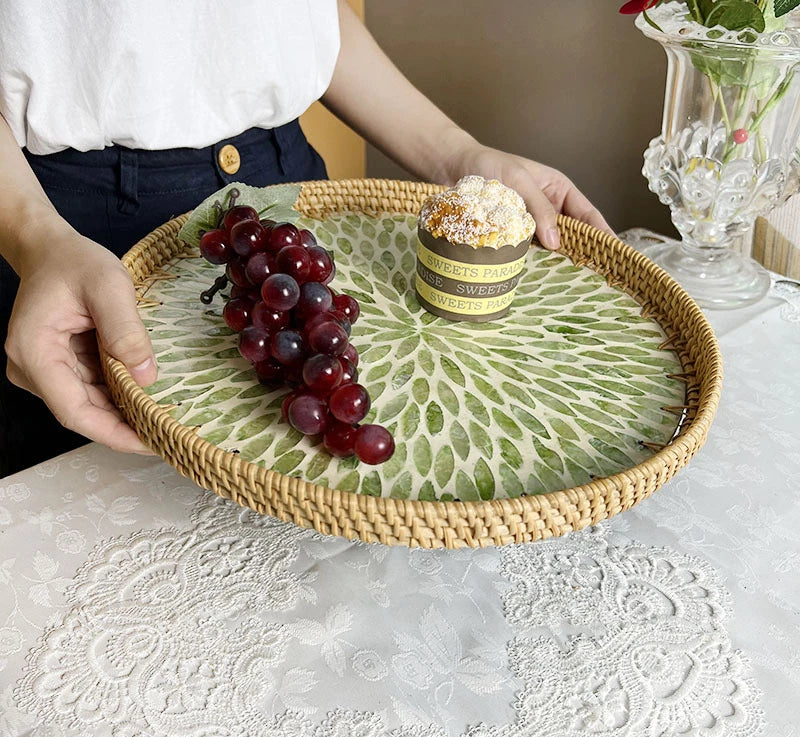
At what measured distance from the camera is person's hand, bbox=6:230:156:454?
0.71 meters

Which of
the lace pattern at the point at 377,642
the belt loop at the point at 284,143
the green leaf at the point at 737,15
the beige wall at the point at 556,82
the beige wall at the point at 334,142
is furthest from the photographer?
the beige wall at the point at 334,142

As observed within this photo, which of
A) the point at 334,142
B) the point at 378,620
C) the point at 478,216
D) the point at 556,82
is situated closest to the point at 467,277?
the point at 478,216

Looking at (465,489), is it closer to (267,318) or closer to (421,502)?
(421,502)

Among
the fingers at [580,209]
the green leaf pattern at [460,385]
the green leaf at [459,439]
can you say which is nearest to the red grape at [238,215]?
the green leaf pattern at [460,385]

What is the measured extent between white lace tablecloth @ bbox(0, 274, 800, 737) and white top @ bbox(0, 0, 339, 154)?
0.41 m

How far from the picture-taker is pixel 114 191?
103cm

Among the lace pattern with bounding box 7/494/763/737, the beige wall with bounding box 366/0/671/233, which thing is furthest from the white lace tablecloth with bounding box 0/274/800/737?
the beige wall with bounding box 366/0/671/233

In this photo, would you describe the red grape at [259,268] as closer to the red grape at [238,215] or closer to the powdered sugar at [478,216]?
Result: the red grape at [238,215]

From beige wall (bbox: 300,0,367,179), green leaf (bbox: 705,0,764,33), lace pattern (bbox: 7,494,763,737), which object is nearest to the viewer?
lace pattern (bbox: 7,494,763,737)

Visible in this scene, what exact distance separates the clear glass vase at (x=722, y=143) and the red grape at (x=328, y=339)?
0.61 metres

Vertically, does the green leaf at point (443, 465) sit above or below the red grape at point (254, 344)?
below

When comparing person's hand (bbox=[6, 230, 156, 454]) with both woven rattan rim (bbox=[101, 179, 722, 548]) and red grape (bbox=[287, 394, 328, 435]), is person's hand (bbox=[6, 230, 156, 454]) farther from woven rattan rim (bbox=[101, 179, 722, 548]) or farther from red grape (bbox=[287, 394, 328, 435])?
red grape (bbox=[287, 394, 328, 435])

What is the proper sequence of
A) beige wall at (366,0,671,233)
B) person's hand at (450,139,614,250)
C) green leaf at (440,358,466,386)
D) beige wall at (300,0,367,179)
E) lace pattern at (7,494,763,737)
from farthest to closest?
beige wall at (300,0,367,179) < beige wall at (366,0,671,233) < person's hand at (450,139,614,250) < green leaf at (440,358,466,386) < lace pattern at (7,494,763,737)

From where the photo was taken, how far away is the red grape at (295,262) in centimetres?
75
